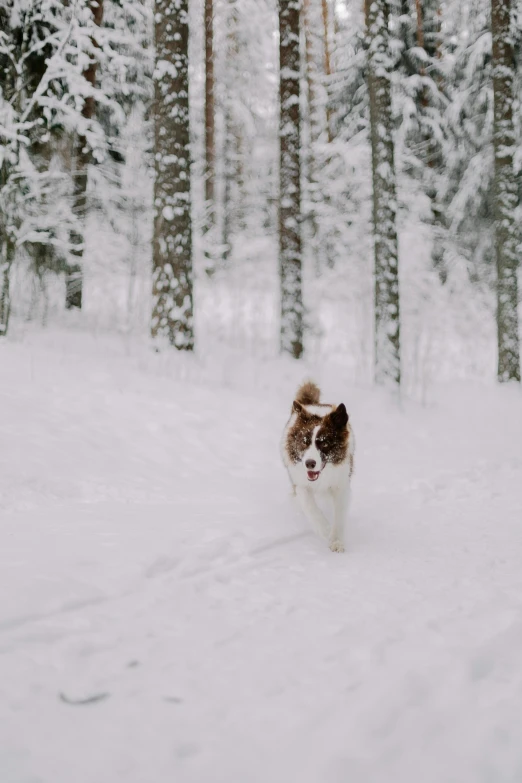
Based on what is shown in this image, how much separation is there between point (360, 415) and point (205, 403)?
249cm

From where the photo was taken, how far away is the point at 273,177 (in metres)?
21.6

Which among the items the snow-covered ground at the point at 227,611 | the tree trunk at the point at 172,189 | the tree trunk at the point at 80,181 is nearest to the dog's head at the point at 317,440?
the snow-covered ground at the point at 227,611

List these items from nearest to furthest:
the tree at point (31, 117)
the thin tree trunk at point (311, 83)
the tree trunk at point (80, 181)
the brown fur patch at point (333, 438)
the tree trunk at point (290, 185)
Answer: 1. the brown fur patch at point (333, 438)
2. the tree at point (31, 117)
3. the tree trunk at point (290, 185)
4. the tree trunk at point (80, 181)
5. the thin tree trunk at point (311, 83)

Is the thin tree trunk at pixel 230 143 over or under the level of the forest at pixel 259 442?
over

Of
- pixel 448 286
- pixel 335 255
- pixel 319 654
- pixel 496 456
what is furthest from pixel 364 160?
pixel 319 654

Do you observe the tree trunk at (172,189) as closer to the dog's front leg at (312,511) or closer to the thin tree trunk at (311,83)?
the dog's front leg at (312,511)

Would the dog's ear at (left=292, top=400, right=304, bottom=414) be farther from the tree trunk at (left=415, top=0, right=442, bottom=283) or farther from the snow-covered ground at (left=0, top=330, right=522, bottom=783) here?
the tree trunk at (left=415, top=0, right=442, bottom=283)

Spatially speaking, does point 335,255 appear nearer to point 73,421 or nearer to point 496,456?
point 496,456

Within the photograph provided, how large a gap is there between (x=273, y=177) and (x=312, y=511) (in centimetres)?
1974

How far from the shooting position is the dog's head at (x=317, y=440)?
164 inches

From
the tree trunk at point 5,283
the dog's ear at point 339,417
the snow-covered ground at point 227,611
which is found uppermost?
the tree trunk at point 5,283

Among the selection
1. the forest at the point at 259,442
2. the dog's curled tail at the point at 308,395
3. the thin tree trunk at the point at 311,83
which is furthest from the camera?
the thin tree trunk at the point at 311,83

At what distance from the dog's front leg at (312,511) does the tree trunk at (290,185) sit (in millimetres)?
6053

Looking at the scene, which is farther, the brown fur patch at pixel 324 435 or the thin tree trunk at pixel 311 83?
the thin tree trunk at pixel 311 83
